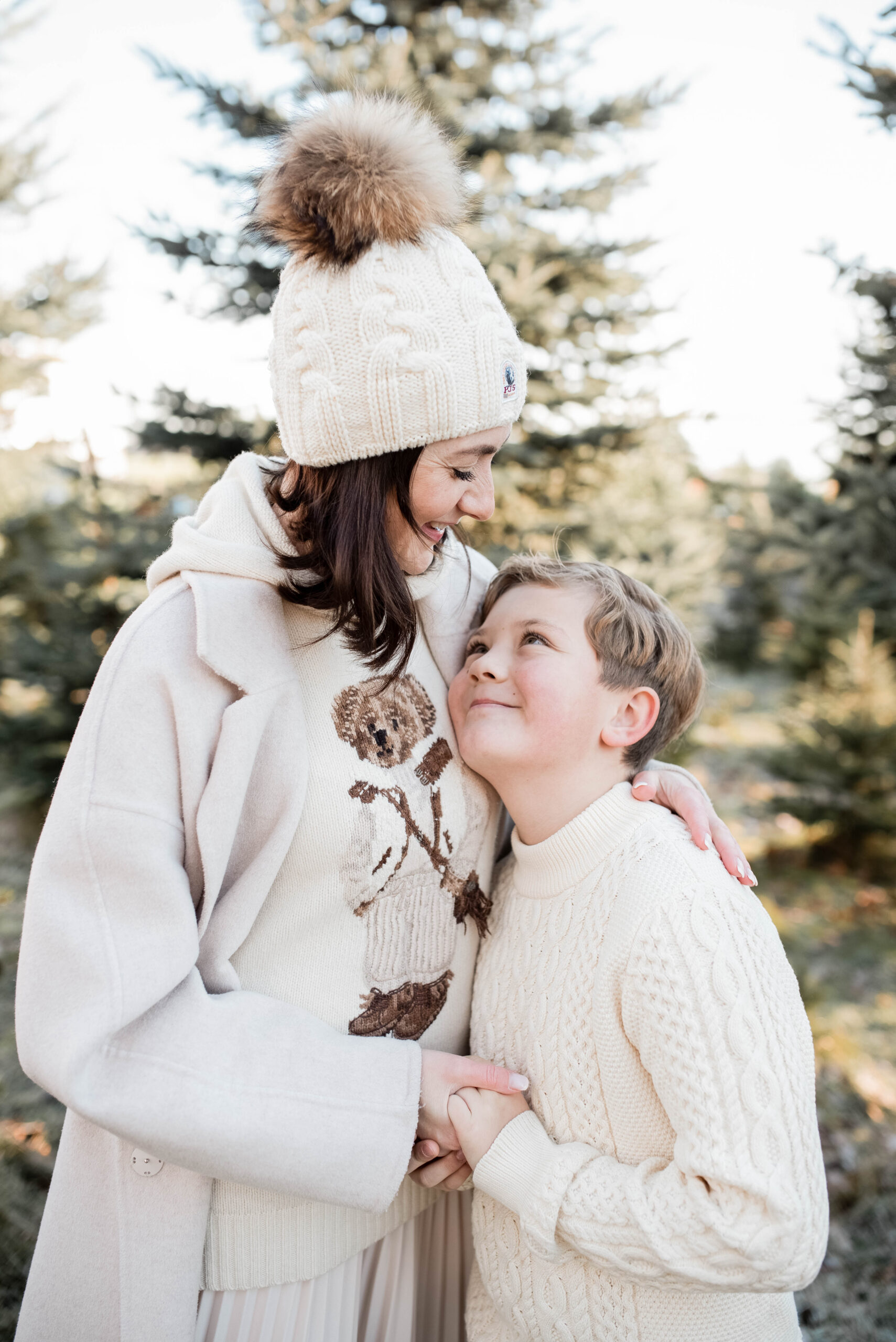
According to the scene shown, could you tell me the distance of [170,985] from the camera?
126 centimetres

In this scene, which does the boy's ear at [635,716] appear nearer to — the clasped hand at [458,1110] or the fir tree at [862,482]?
the clasped hand at [458,1110]

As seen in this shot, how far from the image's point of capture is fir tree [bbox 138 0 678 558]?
5.10m

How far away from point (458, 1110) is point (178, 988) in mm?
544

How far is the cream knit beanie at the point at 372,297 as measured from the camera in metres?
1.47

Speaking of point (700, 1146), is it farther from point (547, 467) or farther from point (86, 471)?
point (86, 471)

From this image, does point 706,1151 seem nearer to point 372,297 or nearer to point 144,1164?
point 144,1164

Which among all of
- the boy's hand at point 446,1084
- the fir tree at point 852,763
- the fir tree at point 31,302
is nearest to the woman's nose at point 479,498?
the boy's hand at point 446,1084

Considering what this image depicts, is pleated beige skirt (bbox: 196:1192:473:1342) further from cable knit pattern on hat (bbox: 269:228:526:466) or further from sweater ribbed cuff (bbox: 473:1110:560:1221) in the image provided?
cable knit pattern on hat (bbox: 269:228:526:466)

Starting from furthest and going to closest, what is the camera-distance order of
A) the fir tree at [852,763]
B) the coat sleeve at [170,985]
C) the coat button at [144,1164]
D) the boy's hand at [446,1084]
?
1. the fir tree at [852,763]
2. the boy's hand at [446,1084]
3. the coat button at [144,1164]
4. the coat sleeve at [170,985]

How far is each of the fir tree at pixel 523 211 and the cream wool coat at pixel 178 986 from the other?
3527 mm

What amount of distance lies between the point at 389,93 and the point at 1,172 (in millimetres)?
9478

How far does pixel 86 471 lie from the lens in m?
5.86

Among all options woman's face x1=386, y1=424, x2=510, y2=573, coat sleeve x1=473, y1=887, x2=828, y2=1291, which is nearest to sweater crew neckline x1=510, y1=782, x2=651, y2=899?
coat sleeve x1=473, y1=887, x2=828, y2=1291

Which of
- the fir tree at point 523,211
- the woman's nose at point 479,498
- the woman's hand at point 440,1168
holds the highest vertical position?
the fir tree at point 523,211
